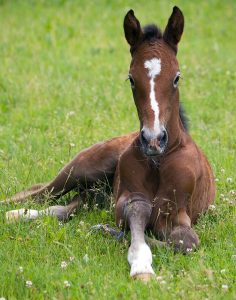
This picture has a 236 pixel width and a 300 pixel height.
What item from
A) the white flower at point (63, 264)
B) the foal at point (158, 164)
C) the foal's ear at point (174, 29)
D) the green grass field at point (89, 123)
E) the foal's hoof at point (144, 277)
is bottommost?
the green grass field at point (89, 123)

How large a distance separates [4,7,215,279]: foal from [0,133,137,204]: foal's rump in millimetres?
268

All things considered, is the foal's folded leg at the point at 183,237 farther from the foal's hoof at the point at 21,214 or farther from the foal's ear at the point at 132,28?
the foal's ear at the point at 132,28

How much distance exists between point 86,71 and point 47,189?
5349mm

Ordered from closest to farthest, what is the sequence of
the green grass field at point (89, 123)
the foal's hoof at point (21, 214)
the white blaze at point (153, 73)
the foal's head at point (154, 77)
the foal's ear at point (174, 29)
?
the green grass field at point (89, 123), the foal's head at point (154, 77), the white blaze at point (153, 73), the foal's ear at point (174, 29), the foal's hoof at point (21, 214)

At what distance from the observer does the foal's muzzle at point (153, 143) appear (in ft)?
21.0

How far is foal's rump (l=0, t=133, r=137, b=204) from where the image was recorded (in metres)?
8.05

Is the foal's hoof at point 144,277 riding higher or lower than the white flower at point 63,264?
lower

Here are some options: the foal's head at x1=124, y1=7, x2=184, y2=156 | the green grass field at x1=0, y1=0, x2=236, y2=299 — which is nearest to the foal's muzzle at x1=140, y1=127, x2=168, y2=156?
the foal's head at x1=124, y1=7, x2=184, y2=156

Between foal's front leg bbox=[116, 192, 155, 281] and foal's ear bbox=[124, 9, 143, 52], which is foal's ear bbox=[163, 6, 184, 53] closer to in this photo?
foal's ear bbox=[124, 9, 143, 52]

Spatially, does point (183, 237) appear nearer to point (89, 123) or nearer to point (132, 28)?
point (132, 28)

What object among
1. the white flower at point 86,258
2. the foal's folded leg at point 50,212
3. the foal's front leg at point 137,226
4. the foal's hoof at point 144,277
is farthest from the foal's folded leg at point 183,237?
the foal's folded leg at point 50,212

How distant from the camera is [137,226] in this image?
678cm

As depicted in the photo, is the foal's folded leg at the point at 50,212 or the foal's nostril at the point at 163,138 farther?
the foal's folded leg at the point at 50,212

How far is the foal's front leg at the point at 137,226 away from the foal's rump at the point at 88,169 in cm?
86
